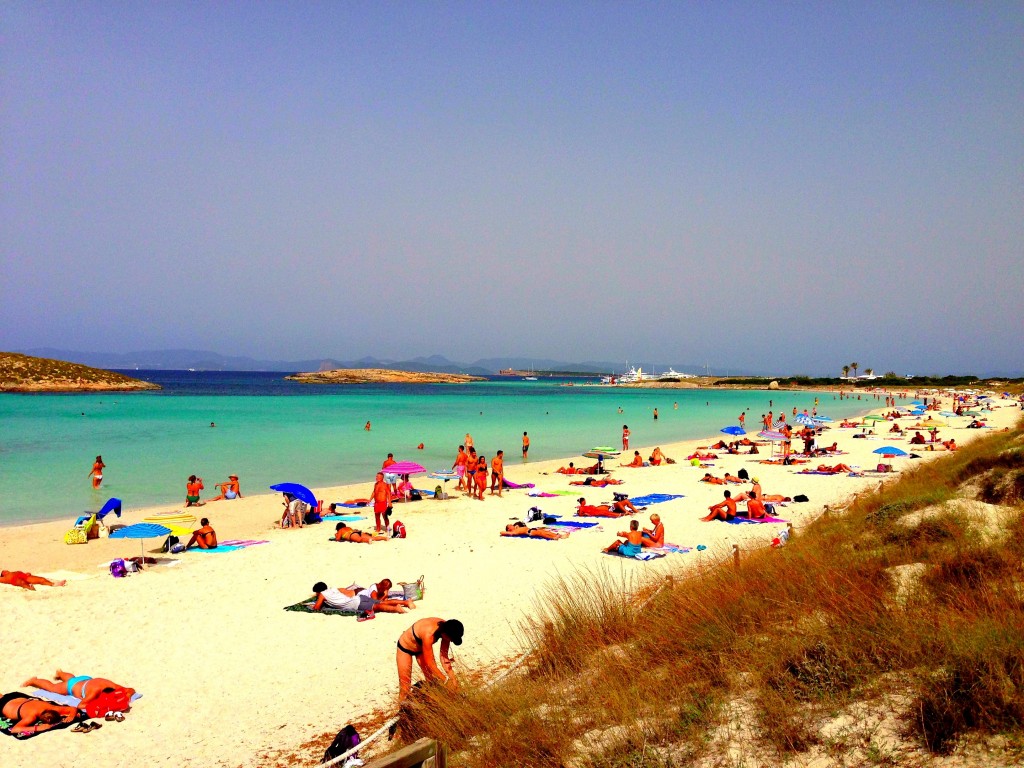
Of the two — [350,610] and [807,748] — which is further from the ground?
[807,748]

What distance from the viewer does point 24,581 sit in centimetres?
941

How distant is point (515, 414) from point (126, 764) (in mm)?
49107

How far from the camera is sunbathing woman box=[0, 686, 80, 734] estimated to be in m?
5.63

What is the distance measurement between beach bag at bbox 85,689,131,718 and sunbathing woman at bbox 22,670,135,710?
0.04 meters

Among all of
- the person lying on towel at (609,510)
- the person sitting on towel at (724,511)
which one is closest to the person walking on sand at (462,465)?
the person lying on towel at (609,510)

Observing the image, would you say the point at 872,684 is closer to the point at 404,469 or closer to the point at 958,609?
the point at 958,609

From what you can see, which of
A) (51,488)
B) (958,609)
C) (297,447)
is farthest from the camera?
(297,447)

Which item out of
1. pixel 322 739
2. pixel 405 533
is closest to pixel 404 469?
pixel 405 533

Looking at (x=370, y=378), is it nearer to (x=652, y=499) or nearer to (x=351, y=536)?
(x=652, y=499)

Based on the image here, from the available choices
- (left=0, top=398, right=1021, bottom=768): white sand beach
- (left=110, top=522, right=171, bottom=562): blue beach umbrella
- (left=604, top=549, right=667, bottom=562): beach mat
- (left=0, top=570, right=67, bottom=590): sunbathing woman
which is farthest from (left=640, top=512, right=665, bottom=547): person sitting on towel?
(left=0, top=570, right=67, bottom=590): sunbathing woman

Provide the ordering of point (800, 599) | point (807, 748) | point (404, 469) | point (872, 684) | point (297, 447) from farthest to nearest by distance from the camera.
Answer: point (297, 447)
point (404, 469)
point (800, 599)
point (872, 684)
point (807, 748)

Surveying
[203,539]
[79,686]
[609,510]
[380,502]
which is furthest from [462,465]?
[79,686]

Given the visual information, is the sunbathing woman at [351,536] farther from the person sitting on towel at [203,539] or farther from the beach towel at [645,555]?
the beach towel at [645,555]

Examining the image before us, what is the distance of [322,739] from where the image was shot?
5.41 meters
